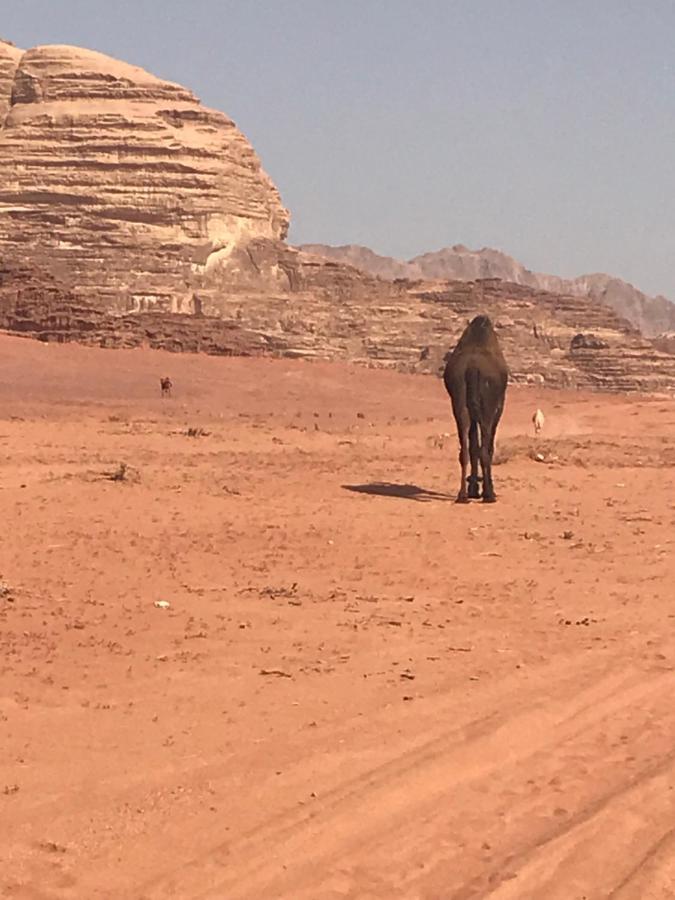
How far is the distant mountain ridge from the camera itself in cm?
17238

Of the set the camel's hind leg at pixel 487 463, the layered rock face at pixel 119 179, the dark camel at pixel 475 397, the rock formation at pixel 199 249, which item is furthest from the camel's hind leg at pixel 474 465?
the layered rock face at pixel 119 179

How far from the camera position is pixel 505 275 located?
600 feet

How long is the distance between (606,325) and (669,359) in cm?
673

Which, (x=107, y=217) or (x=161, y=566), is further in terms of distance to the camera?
(x=107, y=217)

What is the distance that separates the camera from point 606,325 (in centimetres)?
7075

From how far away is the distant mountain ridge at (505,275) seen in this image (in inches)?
6786

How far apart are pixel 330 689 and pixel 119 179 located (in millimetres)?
66954

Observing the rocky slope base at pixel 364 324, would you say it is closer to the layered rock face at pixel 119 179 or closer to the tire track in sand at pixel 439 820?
the layered rock face at pixel 119 179

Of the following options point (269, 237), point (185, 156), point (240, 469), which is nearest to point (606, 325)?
point (269, 237)

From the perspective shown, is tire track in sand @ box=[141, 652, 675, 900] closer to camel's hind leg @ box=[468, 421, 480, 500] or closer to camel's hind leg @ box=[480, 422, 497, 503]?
camel's hind leg @ box=[480, 422, 497, 503]

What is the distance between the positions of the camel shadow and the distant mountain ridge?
153 metres

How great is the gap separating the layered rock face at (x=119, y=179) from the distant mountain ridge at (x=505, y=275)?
88.4 metres

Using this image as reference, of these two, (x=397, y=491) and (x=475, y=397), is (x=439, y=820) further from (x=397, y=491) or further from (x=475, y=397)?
(x=397, y=491)

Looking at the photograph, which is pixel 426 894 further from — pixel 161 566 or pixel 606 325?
pixel 606 325
